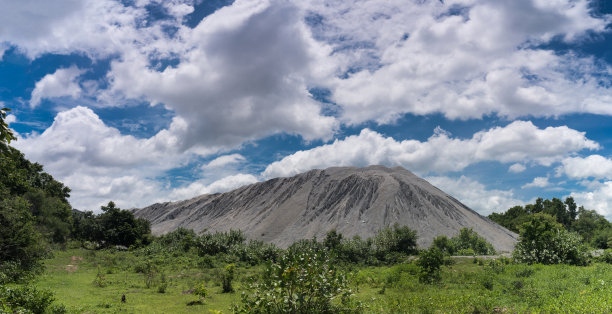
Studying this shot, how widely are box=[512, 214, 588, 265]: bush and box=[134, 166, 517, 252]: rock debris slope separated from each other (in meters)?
28.2

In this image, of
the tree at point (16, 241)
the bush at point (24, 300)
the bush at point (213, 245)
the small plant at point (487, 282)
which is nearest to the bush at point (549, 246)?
the small plant at point (487, 282)

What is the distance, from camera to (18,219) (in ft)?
68.7

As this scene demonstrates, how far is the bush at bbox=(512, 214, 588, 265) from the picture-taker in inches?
864

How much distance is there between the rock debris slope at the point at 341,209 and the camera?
5919 cm

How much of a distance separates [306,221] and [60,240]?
38190 mm

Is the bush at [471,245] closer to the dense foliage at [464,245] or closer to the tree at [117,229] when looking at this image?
the dense foliage at [464,245]

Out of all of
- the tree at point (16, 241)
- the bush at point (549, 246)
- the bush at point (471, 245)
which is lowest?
the bush at point (471, 245)

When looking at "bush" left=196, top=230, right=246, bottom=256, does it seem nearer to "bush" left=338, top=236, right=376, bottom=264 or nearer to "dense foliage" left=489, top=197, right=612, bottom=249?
"bush" left=338, top=236, right=376, bottom=264

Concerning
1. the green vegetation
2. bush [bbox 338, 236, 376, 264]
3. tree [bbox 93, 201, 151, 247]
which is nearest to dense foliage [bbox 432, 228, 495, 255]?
the green vegetation

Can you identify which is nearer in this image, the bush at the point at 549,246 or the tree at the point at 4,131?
the tree at the point at 4,131

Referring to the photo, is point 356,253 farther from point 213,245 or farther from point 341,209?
point 341,209

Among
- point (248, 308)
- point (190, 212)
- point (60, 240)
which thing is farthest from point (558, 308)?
point (190, 212)

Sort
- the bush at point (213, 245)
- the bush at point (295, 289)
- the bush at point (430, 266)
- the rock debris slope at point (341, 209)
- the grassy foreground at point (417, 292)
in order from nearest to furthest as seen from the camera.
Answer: the bush at point (295, 289) → the grassy foreground at point (417, 292) → the bush at point (430, 266) → the bush at point (213, 245) → the rock debris slope at point (341, 209)

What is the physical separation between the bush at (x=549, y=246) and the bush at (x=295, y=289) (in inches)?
780
